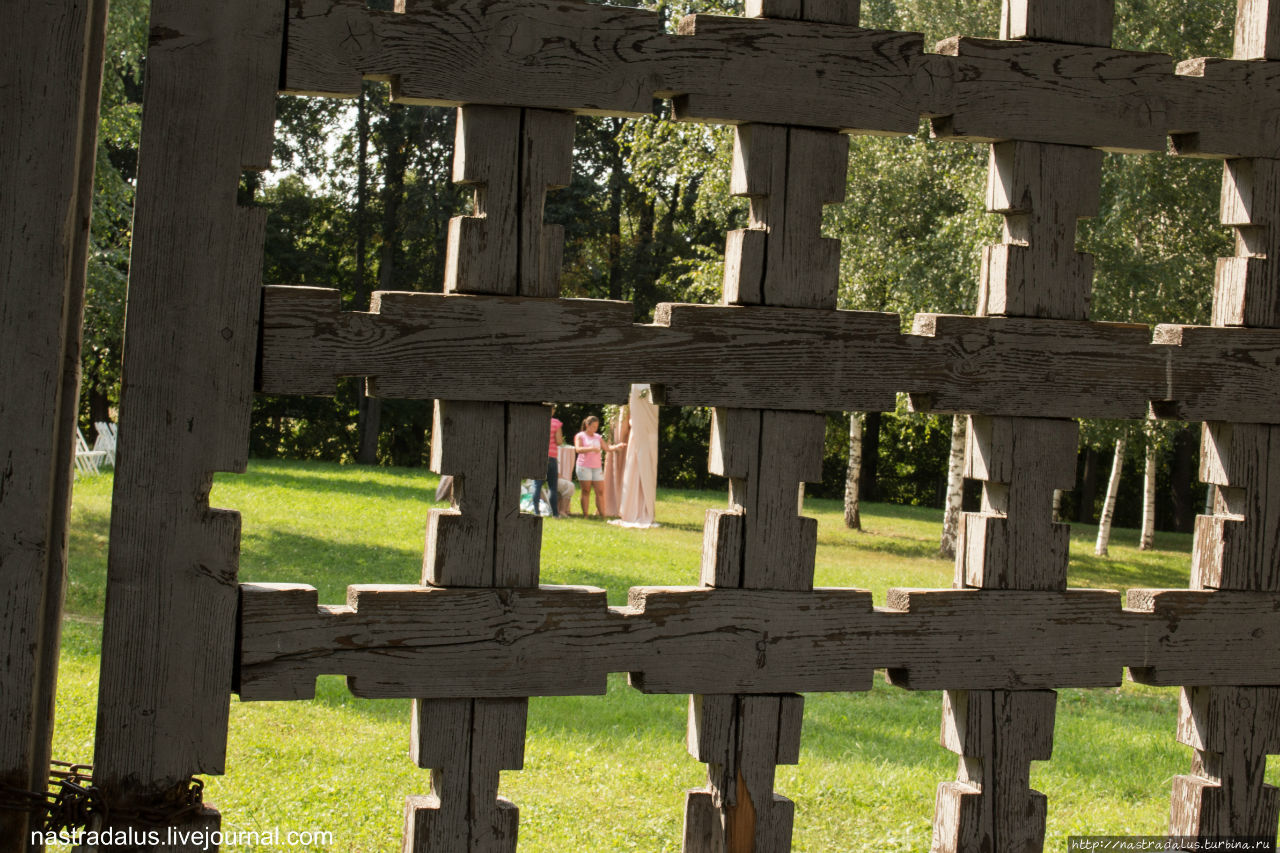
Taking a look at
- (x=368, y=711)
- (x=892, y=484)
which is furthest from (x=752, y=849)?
(x=892, y=484)

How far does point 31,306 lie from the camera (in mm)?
2541

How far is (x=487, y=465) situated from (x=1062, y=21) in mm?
1802

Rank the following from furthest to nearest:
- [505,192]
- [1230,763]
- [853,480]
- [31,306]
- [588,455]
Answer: [853,480] → [588,455] → [1230,763] → [505,192] → [31,306]

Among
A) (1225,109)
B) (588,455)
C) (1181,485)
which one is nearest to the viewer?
(1225,109)

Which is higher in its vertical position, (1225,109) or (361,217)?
(361,217)

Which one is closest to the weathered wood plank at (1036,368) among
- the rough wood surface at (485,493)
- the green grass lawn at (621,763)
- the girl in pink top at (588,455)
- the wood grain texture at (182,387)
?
the rough wood surface at (485,493)

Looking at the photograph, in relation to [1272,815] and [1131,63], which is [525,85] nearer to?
[1131,63]

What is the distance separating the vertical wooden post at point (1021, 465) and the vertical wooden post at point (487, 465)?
1111 mm

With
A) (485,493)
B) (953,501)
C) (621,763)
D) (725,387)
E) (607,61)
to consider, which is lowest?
(621,763)

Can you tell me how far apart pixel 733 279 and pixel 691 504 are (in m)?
20.0

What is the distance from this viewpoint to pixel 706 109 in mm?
2859

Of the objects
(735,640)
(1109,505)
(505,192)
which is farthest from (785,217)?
(1109,505)

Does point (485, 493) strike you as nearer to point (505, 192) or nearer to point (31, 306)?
point (505, 192)

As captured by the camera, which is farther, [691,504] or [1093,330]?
[691,504]
